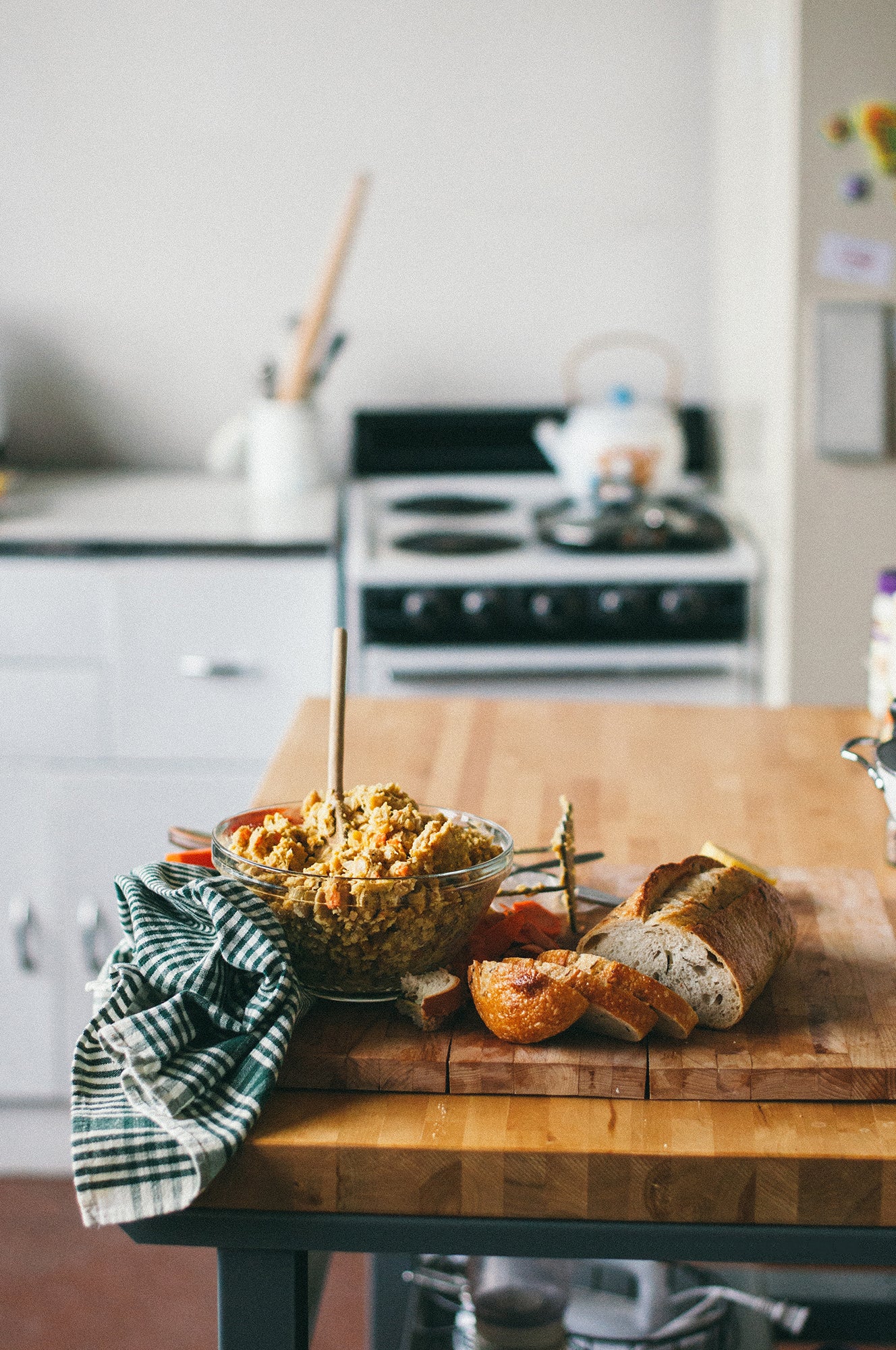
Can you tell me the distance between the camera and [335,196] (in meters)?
2.93

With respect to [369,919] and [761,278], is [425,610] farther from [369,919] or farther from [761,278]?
[369,919]

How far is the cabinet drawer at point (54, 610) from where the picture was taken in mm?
2312

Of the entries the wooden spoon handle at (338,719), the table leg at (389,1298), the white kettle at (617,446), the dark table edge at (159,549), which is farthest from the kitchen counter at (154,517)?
the wooden spoon handle at (338,719)

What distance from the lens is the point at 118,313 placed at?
2984 mm

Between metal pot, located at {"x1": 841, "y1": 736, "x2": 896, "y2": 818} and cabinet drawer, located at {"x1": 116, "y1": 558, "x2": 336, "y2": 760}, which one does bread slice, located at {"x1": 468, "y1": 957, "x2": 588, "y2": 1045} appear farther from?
cabinet drawer, located at {"x1": 116, "y1": 558, "x2": 336, "y2": 760}

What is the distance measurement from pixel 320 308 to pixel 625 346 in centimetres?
72

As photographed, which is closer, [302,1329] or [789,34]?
[302,1329]

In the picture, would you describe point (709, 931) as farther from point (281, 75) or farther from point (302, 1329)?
point (281, 75)

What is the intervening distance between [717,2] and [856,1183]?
104 inches

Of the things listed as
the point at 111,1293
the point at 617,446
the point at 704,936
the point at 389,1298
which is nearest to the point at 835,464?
the point at 617,446

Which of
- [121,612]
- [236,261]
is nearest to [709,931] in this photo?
[121,612]

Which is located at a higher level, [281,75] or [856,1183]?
[281,75]

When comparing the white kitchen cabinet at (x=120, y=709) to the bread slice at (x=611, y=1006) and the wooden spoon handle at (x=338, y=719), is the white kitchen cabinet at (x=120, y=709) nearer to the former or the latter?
the wooden spoon handle at (x=338, y=719)

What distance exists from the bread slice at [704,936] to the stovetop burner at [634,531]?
1.41 m
